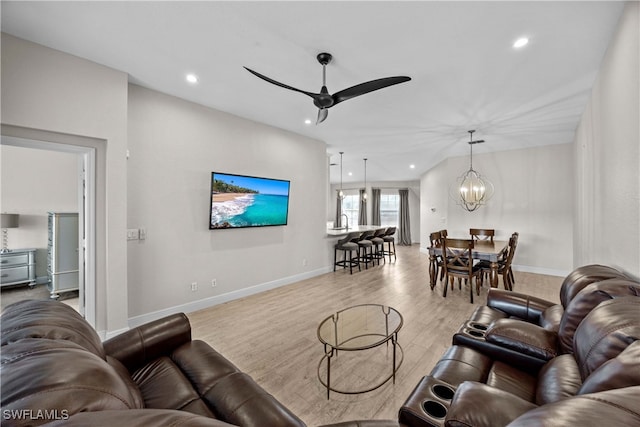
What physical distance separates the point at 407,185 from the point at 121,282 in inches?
396

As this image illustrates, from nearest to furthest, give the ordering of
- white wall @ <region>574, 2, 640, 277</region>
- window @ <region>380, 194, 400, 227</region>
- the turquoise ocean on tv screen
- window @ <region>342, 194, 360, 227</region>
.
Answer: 1. white wall @ <region>574, 2, 640, 277</region>
2. the turquoise ocean on tv screen
3. window @ <region>380, 194, 400, 227</region>
4. window @ <region>342, 194, 360, 227</region>

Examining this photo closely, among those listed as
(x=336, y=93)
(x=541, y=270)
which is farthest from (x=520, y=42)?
(x=541, y=270)

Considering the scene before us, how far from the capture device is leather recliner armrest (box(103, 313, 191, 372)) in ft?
5.36

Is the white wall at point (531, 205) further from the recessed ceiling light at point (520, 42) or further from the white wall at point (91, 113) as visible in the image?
the white wall at point (91, 113)

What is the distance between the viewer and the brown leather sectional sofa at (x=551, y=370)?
25.1 inches

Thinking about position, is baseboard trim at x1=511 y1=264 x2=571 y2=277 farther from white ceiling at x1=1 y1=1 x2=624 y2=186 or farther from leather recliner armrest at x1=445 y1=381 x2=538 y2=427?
leather recliner armrest at x1=445 y1=381 x2=538 y2=427

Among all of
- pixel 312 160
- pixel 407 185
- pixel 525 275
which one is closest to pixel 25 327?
pixel 312 160

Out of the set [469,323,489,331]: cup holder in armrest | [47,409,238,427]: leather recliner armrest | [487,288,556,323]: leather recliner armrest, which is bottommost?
[469,323,489,331]: cup holder in armrest

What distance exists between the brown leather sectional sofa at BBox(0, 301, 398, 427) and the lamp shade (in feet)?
16.2

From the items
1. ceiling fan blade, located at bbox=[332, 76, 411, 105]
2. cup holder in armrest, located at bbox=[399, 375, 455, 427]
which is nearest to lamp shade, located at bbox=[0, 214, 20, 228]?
ceiling fan blade, located at bbox=[332, 76, 411, 105]

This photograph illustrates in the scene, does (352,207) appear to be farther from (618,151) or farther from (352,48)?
(618,151)

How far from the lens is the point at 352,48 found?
8.09 ft

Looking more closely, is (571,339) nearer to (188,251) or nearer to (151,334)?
(151,334)

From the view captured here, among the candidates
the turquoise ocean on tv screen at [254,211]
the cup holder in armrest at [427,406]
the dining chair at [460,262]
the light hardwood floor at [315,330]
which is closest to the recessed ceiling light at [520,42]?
the dining chair at [460,262]
